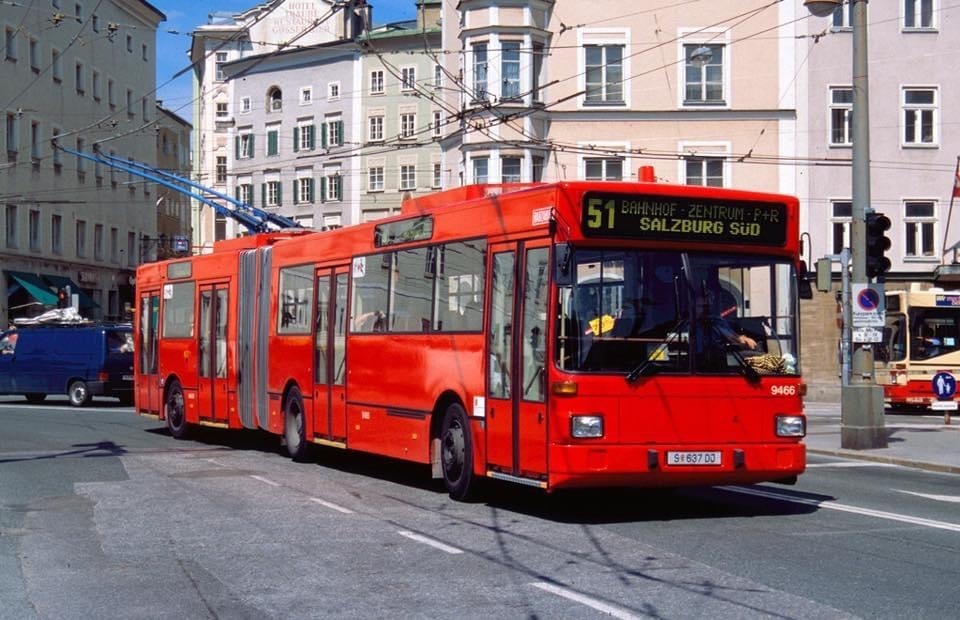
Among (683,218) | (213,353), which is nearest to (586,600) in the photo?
(683,218)

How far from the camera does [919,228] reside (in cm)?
4322

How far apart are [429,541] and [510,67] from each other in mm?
32844

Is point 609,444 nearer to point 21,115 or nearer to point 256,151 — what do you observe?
point 21,115

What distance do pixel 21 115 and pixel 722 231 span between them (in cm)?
5016

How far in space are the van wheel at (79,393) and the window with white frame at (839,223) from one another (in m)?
22.6

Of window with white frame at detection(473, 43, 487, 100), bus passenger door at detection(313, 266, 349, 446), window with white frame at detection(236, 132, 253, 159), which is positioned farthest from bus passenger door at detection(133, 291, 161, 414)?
window with white frame at detection(236, 132, 253, 159)

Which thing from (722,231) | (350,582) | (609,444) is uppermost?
(722,231)

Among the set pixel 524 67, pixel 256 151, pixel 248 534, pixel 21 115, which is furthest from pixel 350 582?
pixel 256 151

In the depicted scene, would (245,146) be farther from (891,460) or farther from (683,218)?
(683,218)

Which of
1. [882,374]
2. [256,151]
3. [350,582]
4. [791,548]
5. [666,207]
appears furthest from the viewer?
[256,151]

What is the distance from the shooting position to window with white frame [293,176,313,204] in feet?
211

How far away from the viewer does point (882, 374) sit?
112 ft

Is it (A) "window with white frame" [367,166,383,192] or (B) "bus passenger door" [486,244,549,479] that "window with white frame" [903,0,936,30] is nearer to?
(A) "window with white frame" [367,166,383,192]

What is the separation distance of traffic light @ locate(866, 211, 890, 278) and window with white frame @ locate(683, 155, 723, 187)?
Answer: 23105mm
